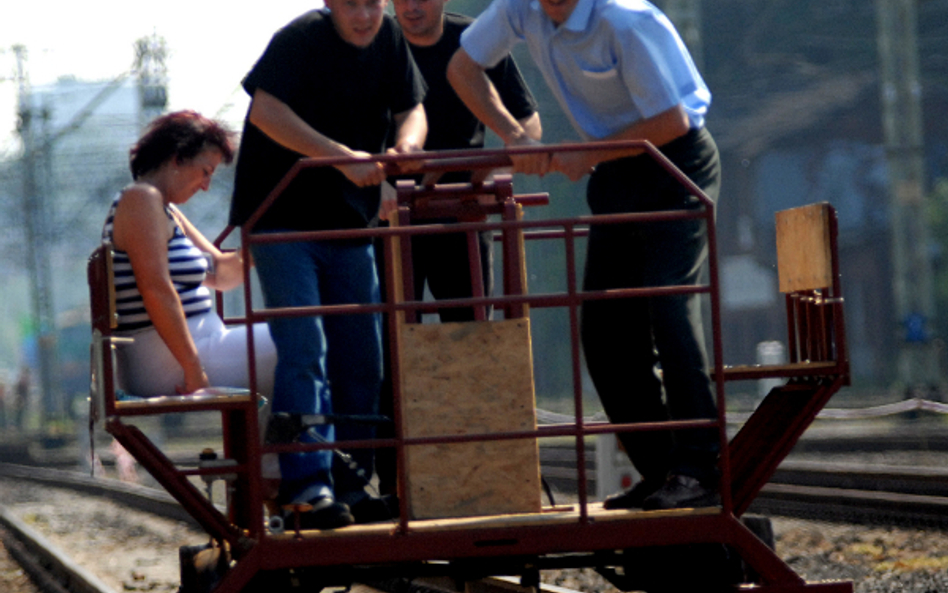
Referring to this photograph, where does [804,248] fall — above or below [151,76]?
below

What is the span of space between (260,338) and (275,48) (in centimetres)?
98

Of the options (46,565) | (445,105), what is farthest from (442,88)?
(46,565)

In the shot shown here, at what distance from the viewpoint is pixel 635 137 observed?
4.02 meters

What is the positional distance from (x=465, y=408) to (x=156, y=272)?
1.16 metres

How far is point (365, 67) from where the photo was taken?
450 cm

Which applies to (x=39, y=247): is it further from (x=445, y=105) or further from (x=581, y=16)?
(x=581, y=16)

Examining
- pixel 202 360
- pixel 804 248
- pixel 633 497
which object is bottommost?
pixel 633 497

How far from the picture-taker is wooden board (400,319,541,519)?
3697mm

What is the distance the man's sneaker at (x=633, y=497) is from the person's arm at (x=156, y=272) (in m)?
1.36

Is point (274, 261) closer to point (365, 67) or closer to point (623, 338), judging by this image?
point (365, 67)

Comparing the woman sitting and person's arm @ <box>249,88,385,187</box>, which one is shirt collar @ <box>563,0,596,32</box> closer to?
person's arm @ <box>249,88,385,187</box>

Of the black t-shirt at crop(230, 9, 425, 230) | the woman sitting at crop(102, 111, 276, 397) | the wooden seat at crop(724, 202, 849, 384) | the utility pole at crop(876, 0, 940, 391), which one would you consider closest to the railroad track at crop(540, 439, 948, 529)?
the wooden seat at crop(724, 202, 849, 384)

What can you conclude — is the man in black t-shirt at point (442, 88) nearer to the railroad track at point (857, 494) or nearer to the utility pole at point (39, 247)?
the railroad track at point (857, 494)

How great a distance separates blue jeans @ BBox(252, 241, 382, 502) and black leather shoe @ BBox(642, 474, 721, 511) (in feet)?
3.07
